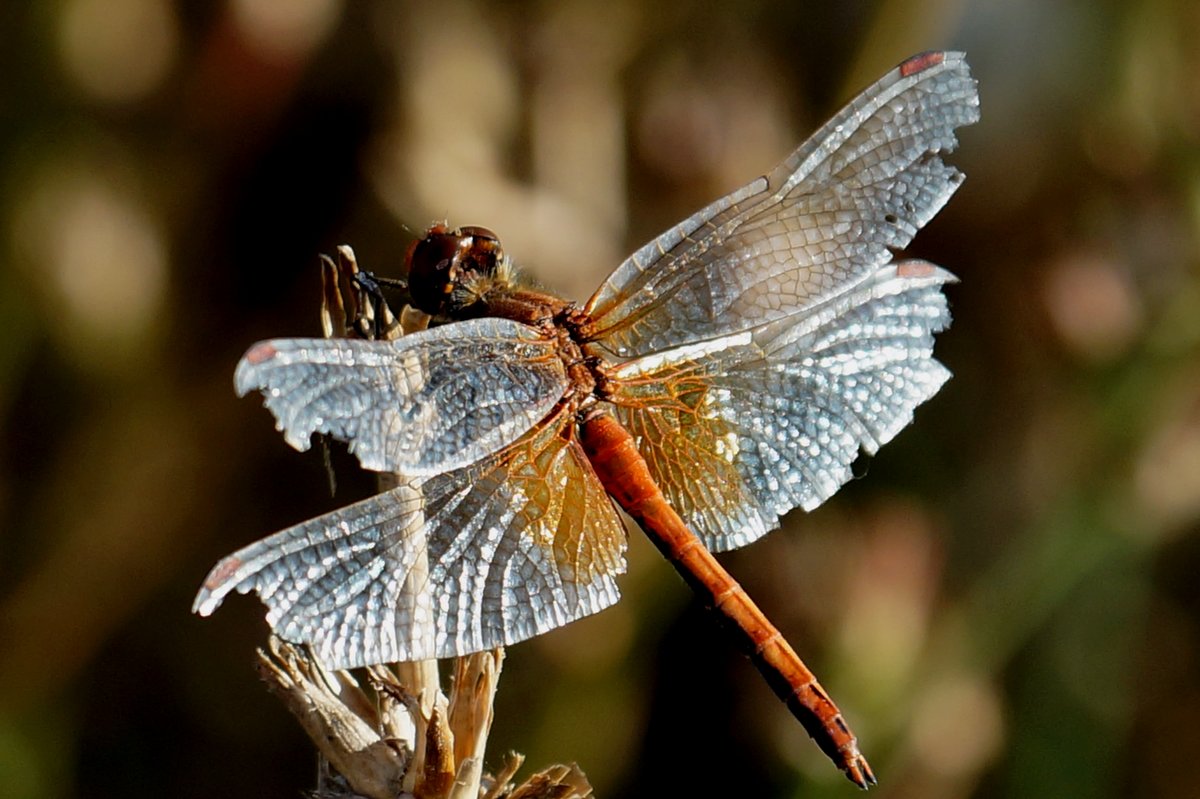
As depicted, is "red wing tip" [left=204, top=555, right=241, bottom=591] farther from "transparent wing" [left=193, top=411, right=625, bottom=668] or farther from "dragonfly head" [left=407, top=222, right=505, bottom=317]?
"dragonfly head" [left=407, top=222, right=505, bottom=317]

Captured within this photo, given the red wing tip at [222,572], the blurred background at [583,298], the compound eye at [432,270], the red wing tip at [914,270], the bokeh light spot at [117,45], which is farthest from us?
the bokeh light spot at [117,45]

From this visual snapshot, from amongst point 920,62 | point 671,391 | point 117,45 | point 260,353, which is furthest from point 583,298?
point 260,353

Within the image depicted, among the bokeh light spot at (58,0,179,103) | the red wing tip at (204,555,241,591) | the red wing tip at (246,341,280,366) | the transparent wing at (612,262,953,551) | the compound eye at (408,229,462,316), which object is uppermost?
the bokeh light spot at (58,0,179,103)

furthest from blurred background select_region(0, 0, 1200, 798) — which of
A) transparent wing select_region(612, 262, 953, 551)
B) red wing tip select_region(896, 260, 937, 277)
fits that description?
red wing tip select_region(896, 260, 937, 277)

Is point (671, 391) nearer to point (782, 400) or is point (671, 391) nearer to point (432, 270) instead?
point (782, 400)

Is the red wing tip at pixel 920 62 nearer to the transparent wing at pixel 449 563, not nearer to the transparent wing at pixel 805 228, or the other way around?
the transparent wing at pixel 805 228

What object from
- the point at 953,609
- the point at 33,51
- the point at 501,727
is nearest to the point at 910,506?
the point at 953,609

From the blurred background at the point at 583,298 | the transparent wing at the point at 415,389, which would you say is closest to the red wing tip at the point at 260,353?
the transparent wing at the point at 415,389

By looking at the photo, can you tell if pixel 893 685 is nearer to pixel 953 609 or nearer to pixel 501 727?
pixel 953 609
